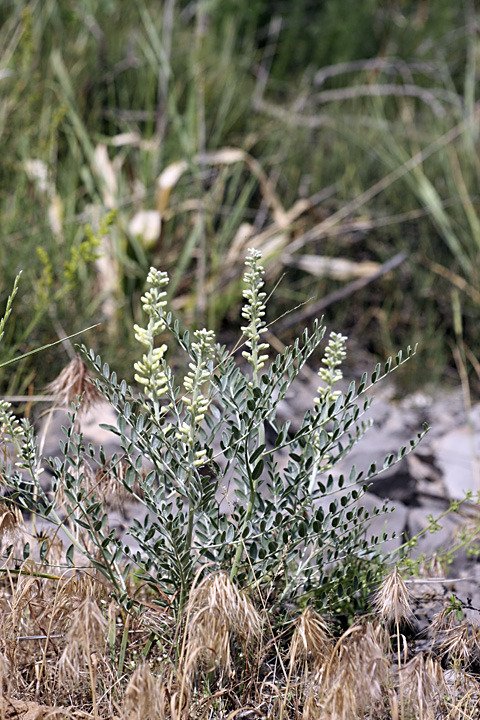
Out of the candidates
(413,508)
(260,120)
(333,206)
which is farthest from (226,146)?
(413,508)

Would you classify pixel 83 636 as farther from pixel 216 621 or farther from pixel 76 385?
pixel 76 385

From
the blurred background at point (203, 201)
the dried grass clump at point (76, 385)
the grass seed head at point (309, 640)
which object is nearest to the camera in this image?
the grass seed head at point (309, 640)

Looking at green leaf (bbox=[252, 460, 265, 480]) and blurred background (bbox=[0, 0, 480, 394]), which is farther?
blurred background (bbox=[0, 0, 480, 394])

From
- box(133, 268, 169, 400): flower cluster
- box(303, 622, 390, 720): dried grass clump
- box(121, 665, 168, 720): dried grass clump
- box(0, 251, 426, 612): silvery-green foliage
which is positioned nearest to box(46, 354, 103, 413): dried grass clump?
box(0, 251, 426, 612): silvery-green foliage

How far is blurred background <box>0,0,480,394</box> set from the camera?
8.26 feet

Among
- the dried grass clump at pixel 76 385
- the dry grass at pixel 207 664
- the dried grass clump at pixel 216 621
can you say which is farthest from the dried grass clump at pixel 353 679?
the dried grass clump at pixel 76 385

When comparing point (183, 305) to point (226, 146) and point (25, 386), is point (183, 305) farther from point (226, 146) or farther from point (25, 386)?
point (226, 146)

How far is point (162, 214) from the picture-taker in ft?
9.36

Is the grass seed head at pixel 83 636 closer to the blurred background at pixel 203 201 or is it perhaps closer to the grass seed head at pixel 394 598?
the grass seed head at pixel 394 598

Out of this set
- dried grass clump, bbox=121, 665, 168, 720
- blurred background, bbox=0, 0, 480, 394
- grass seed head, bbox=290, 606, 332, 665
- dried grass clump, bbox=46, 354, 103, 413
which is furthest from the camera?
blurred background, bbox=0, 0, 480, 394

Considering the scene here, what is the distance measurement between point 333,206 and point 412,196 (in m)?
0.39

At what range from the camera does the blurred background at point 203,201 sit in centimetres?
252

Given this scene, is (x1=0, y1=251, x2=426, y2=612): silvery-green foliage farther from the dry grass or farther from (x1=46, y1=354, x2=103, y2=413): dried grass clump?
(x1=46, y1=354, x2=103, y2=413): dried grass clump

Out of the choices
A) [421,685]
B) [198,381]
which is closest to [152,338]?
[198,381]
